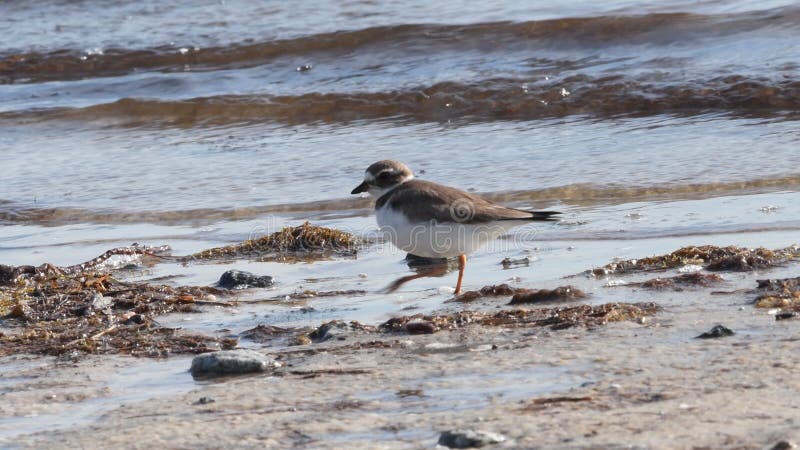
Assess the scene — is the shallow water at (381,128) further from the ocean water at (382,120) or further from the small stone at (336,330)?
the small stone at (336,330)

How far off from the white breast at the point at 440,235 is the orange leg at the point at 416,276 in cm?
20

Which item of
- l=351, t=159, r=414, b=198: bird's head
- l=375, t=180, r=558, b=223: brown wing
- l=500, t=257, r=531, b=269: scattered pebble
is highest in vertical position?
l=351, t=159, r=414, b=198: bird's head

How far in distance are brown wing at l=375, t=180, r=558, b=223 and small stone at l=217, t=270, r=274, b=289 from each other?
2.37 ft

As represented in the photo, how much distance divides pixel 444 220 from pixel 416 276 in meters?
0.54

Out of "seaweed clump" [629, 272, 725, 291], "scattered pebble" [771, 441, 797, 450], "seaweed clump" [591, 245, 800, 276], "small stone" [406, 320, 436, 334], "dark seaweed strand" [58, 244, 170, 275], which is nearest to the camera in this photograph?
"scattered pebble" [771, 441, 797, 450]

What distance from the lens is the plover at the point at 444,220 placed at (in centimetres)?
524

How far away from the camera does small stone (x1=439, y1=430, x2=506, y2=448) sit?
2787mm

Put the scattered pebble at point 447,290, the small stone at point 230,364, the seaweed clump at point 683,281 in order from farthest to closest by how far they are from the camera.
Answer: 1. the scattered pebble at point 447,290
2. the seaweed clump at point 683,281
3. the small stone at point 230,364

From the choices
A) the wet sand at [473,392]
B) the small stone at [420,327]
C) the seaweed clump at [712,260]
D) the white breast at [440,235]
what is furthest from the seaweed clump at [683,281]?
the small stone at [420,327]

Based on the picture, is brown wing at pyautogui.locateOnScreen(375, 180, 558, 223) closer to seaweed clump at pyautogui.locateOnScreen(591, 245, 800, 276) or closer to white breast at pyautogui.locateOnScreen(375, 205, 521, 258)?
white breast at pyautogui.locateOnScreen(375, 205, 521, 258)

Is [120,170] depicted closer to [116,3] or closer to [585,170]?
[585,170]

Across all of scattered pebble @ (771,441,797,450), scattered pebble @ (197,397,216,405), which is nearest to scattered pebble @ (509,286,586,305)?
scattered pebble @ (197,397,216,405)

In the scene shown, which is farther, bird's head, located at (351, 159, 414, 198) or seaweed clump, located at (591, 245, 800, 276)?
bird's head, located at (351, 159, 414, 198)

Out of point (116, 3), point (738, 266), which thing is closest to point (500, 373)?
point (738, 266)
